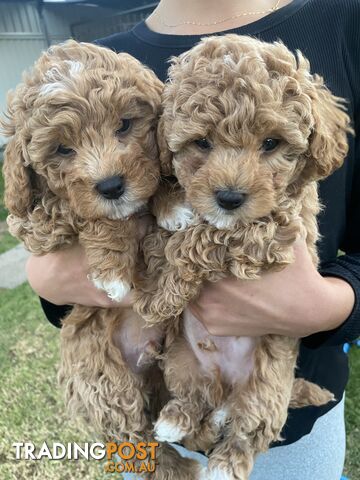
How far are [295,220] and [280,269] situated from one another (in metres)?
0.20

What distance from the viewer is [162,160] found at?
184 cm

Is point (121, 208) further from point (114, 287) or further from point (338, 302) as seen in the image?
point (338, 302)

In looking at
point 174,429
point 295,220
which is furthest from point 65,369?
point 295,220

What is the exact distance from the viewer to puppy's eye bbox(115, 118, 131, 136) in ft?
6.08

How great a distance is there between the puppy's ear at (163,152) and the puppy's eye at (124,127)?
134 mm

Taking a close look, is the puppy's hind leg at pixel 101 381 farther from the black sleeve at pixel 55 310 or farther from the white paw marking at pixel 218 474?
the white paw marking at pixel 218 474

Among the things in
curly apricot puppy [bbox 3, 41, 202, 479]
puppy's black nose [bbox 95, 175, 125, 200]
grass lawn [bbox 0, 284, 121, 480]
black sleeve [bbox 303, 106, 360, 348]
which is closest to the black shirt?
black sleeve [bbox 303, 106, 360, 348]

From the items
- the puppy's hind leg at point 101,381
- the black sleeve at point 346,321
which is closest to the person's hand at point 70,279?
the puppy's hind leg at point 101,381

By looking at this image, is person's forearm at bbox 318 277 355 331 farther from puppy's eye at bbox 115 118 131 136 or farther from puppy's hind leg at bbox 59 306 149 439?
puppy's eye at bbox 115 118 131 136

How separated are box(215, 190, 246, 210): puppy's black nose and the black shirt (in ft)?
2.37

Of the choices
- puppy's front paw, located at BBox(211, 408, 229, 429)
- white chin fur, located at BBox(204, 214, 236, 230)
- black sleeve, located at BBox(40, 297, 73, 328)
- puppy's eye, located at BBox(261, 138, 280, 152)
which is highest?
→ puppy's eye, located at BBox(261, 138, 280, 152)

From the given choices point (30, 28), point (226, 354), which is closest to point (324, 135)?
point (226, 354)

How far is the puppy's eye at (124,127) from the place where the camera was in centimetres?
185

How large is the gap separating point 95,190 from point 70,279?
504 mm
